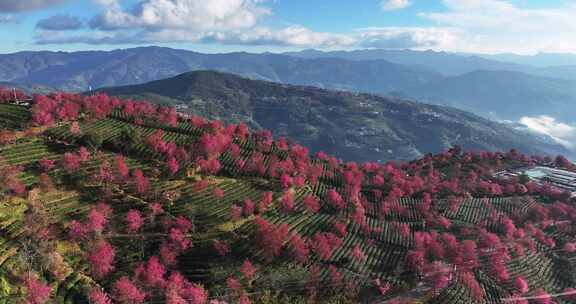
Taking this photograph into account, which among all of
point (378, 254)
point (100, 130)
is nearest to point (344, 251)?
point (378, 254)

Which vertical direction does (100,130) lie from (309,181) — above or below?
above

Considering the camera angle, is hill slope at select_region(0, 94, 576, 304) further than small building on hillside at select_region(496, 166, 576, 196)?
No

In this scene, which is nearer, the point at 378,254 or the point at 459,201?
the point at 378,254

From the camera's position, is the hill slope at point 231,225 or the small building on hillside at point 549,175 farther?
→ the small building on hillside at point 549,175

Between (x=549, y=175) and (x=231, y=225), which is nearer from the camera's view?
(x=231, y=225)

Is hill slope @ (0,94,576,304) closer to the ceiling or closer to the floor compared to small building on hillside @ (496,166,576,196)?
closer to the ceiling

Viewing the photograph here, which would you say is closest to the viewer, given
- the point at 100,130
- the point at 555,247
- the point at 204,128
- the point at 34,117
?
the point at 555,247

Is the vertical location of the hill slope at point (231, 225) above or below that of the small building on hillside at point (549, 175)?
above

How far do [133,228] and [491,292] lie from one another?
173ft

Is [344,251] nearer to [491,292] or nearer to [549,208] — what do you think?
[491,292]

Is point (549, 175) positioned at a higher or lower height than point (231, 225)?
lower

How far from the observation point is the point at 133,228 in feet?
198

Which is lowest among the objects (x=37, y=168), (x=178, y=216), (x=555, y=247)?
(x=555, y=247)

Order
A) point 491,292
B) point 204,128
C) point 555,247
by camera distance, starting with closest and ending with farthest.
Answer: point 491,292
point 555,247
point 204,128
